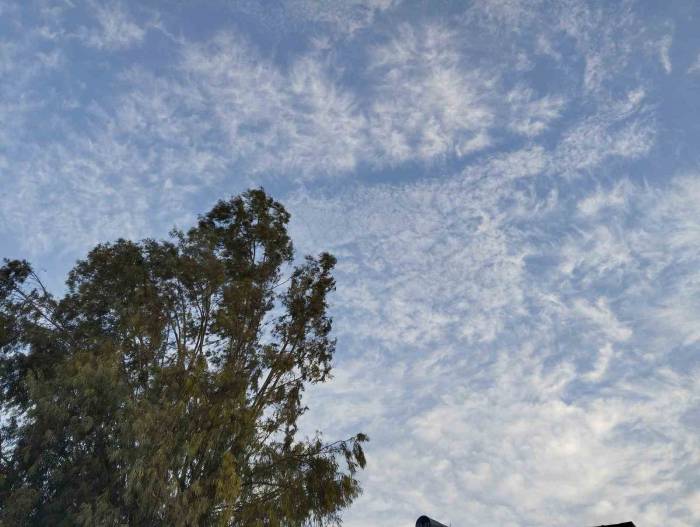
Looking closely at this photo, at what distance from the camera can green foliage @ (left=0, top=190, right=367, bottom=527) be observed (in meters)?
16.0

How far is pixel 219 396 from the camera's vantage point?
63.3 feet

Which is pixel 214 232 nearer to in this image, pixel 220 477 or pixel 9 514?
pixel 220 477

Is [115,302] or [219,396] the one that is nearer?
[219,396]

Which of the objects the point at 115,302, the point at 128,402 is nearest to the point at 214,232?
the point at 115,302

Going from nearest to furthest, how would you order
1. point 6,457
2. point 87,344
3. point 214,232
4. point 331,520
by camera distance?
point 6,457
point 331,520
point 87,344
point 214,232

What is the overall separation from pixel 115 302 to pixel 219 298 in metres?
3.71

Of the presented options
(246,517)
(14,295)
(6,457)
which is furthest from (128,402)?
(14,295)

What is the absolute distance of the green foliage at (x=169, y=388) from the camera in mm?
16047

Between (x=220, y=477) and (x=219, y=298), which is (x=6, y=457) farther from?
(x=219, y=298)

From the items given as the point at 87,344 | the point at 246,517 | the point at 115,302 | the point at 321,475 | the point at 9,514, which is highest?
the point at 115,302

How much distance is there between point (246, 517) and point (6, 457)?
7.12m

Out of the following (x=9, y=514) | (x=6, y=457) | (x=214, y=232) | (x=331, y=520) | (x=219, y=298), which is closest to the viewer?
(x=9, y=514)

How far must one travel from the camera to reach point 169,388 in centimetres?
1853

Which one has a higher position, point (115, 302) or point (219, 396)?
point (115, 302)
